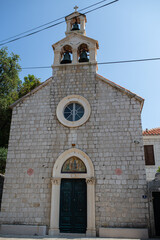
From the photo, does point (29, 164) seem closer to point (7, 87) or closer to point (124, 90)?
point (124, 90)

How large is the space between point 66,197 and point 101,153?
98.4 inches

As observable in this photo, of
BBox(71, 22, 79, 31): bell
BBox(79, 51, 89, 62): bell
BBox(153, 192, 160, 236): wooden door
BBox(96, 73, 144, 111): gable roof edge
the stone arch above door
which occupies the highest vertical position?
BBox(71, 22, 79, 31): bell

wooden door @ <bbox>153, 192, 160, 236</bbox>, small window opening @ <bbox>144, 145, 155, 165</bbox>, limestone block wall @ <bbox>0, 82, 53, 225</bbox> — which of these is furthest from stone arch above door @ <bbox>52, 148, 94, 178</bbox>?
small window opening @ <bbox>144, 145, 155, 165</bbox>

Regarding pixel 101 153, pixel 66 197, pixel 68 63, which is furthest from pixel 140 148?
pixel 68 63

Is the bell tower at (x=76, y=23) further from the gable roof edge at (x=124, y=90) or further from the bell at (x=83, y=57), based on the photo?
the gable roof edge at (x=124, y=90)

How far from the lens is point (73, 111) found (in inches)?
434

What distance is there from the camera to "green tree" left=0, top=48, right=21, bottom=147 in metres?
18.1

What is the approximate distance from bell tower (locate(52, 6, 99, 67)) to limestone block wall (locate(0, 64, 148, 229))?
53cm

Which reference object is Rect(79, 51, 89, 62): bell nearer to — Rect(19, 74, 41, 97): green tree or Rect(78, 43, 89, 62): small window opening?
Rect(78, 43, 89, 62): small window opening

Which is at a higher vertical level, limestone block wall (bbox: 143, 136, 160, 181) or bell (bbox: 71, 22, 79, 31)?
bell (bbox: 71, 22, 79, 31)

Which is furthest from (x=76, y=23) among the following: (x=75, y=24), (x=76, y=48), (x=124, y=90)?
(x=124, y=90)

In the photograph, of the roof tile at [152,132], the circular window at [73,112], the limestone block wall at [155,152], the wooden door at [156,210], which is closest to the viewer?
the wooden door at [156,210]

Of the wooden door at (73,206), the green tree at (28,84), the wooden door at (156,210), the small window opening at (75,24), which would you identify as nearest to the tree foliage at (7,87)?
the green tree at (28,84)

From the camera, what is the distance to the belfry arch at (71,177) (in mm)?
8906
